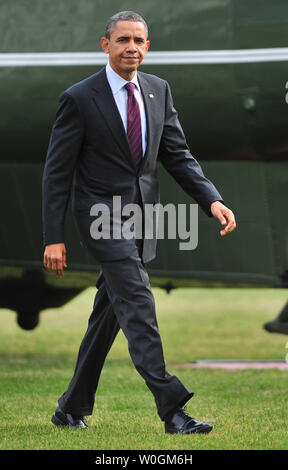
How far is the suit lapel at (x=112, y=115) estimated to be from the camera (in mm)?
4801

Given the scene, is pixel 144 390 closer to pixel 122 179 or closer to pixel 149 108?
pixel 122 179

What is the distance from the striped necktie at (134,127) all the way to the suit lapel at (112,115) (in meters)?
0.04

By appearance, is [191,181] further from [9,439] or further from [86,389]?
[9,439]

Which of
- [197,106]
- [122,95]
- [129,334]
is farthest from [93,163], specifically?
[197,106]

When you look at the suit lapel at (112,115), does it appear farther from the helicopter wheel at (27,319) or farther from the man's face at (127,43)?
the helicopter wheel at (27,319)

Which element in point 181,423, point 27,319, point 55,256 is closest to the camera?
point 181,423

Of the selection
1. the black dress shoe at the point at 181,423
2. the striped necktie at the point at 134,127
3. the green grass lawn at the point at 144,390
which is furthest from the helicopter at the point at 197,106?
the black dress shoe at the point at 181,423

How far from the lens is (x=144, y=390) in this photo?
6777 millimetres

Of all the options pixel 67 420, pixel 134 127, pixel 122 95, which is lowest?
pixel 67 420

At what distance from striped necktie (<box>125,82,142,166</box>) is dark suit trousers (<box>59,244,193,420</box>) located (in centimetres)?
48

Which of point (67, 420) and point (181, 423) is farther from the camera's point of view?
point (67, 420)

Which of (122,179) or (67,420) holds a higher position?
(122,179)

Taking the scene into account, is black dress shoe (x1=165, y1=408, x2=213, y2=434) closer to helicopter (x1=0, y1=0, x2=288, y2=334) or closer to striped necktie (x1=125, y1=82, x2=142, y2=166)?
striped necktie (x1=125, y1=82, x2=142, y2=166)

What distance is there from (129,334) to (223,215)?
2.39 ft
